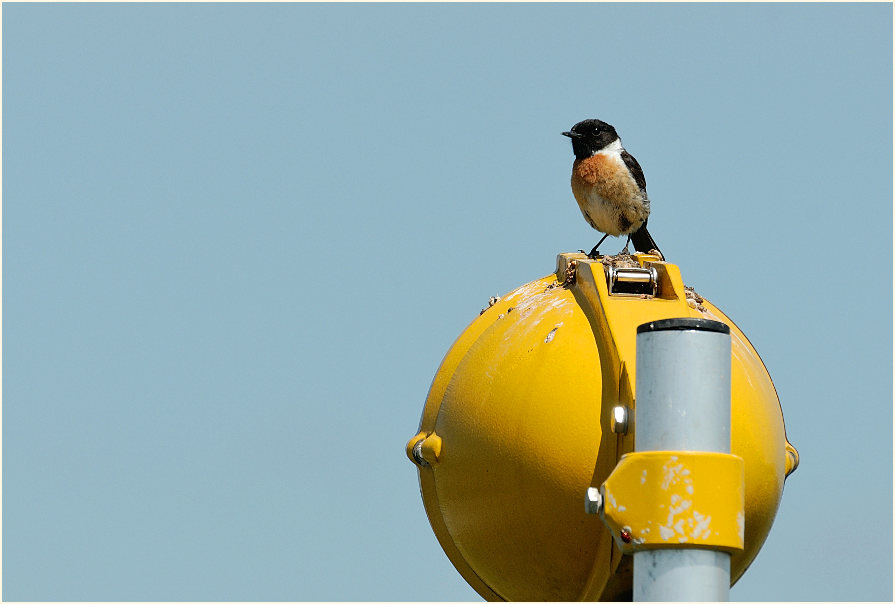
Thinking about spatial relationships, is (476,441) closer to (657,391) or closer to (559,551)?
(559,551)

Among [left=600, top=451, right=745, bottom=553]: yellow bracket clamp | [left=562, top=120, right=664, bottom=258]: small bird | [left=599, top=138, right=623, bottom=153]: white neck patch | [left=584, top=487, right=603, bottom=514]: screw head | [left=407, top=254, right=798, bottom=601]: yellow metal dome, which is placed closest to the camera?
[left=600, top=451, right=745, bottom=553]: yellow bracket clamp

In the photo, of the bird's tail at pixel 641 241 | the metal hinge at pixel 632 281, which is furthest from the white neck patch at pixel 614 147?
the metal hinge at pixel 632 281

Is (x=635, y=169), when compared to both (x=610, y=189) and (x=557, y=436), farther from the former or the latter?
(x=557, y=436)

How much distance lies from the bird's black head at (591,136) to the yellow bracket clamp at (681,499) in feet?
16.0

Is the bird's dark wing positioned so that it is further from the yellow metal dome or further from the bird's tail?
the yellow metal dome

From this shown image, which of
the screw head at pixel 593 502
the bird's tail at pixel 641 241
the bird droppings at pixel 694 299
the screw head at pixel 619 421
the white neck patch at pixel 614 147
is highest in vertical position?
the white neck patch at pixel 614 147

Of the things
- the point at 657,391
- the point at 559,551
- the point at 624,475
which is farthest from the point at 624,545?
the point at 559,551

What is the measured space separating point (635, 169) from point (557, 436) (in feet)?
13.5


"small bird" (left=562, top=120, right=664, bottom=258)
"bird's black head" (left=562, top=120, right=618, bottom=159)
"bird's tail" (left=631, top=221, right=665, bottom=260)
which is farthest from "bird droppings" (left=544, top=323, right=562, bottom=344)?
"bird's black head" (left=562, top=120, right=618, bottom=159)

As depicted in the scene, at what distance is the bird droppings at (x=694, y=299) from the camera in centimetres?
524

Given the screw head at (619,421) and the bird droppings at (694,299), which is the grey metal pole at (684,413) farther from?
the bird droppings at (694,299)

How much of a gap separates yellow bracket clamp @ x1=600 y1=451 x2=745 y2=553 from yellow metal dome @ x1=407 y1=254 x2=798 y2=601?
388mm

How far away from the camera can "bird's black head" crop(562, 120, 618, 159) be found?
8781 millimetres

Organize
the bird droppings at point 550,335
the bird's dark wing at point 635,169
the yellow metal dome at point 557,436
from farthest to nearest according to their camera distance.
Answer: the bird's dark wing at point 635,169, the bird droppings at point 550,335, the yellow metal dome at point 557,436
